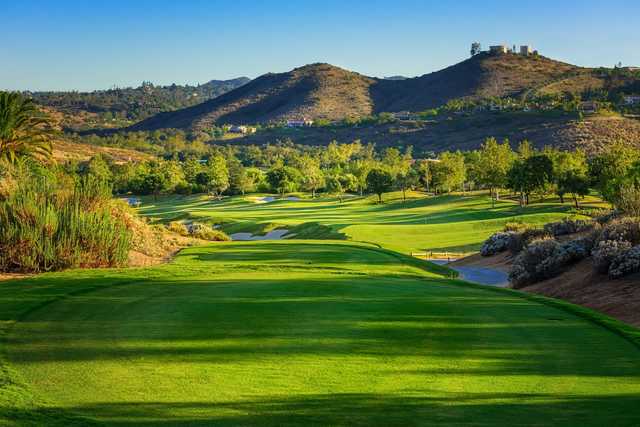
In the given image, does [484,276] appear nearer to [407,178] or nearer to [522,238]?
[522,238]

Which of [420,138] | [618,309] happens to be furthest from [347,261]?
[420,138]

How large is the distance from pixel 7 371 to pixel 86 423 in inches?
91.3

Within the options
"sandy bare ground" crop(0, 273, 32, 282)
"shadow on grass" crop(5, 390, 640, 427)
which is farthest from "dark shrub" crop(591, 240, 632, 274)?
"sandy bare ground" crop(0, 273, 32, 282)

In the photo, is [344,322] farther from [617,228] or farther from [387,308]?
[617,228]

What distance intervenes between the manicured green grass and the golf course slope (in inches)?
1319

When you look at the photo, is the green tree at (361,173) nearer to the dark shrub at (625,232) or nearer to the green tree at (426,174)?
the green tree at (426,174)

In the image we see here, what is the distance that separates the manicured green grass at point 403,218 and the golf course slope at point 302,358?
110 feet

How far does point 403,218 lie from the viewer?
232ft

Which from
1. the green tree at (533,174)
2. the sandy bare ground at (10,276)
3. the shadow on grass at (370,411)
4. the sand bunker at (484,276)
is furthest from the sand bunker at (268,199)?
the shadow on grass at (370,411)

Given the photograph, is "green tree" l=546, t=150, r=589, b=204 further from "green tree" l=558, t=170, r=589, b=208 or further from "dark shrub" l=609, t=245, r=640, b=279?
"dark shrub" l=609, t=245, r=640, b=279

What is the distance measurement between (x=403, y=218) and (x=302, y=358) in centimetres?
6135

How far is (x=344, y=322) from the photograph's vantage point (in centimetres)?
1229

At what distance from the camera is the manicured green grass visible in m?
54.4

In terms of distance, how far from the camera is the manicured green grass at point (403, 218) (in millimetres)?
54438
